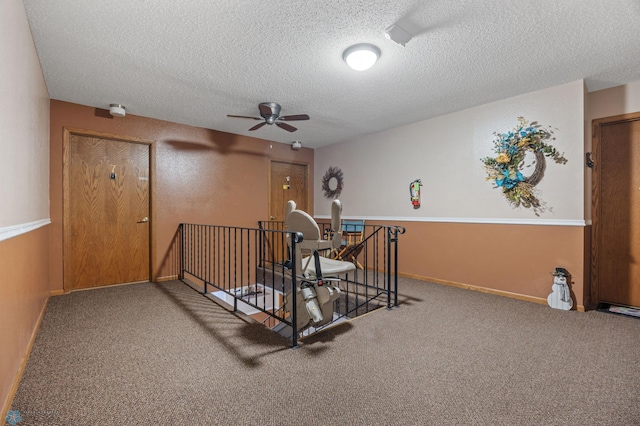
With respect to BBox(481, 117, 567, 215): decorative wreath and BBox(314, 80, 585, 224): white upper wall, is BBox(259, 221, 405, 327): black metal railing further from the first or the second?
BBox(481, 117, 567, 215): decorative wreath

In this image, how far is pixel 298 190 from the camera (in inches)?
233

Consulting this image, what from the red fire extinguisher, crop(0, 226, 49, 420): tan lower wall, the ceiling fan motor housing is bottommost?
crop(0, 226, 49, 420): tan lower wall

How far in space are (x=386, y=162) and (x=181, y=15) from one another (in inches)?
139

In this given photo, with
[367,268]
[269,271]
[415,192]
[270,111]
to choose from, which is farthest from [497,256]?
[269,271]

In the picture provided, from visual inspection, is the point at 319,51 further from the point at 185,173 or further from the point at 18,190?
the point at 185,173

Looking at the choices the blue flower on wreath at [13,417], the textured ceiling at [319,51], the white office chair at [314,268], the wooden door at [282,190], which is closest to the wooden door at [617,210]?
the textured ceiling at [319,51]

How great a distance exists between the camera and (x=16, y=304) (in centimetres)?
175

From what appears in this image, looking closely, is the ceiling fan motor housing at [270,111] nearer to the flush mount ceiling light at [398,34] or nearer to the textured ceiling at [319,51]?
the textured ceiling at [319,51]

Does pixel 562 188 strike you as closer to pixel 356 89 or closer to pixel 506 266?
pixel 506 266

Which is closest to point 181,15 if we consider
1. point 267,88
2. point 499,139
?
point 267,88

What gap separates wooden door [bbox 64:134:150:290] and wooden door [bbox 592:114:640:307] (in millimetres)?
5711

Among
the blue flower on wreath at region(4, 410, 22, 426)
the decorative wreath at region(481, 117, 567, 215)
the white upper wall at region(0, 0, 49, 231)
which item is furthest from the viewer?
the decorative wreath at region(481, 117, 567, 215)

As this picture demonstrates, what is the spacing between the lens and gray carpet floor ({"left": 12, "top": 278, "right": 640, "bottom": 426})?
147 cm

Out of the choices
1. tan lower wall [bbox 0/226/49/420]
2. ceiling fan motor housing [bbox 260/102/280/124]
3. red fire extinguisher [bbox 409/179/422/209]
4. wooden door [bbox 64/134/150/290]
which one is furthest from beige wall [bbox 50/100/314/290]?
red fire extinguisher [bbox 409/179/422/209]
